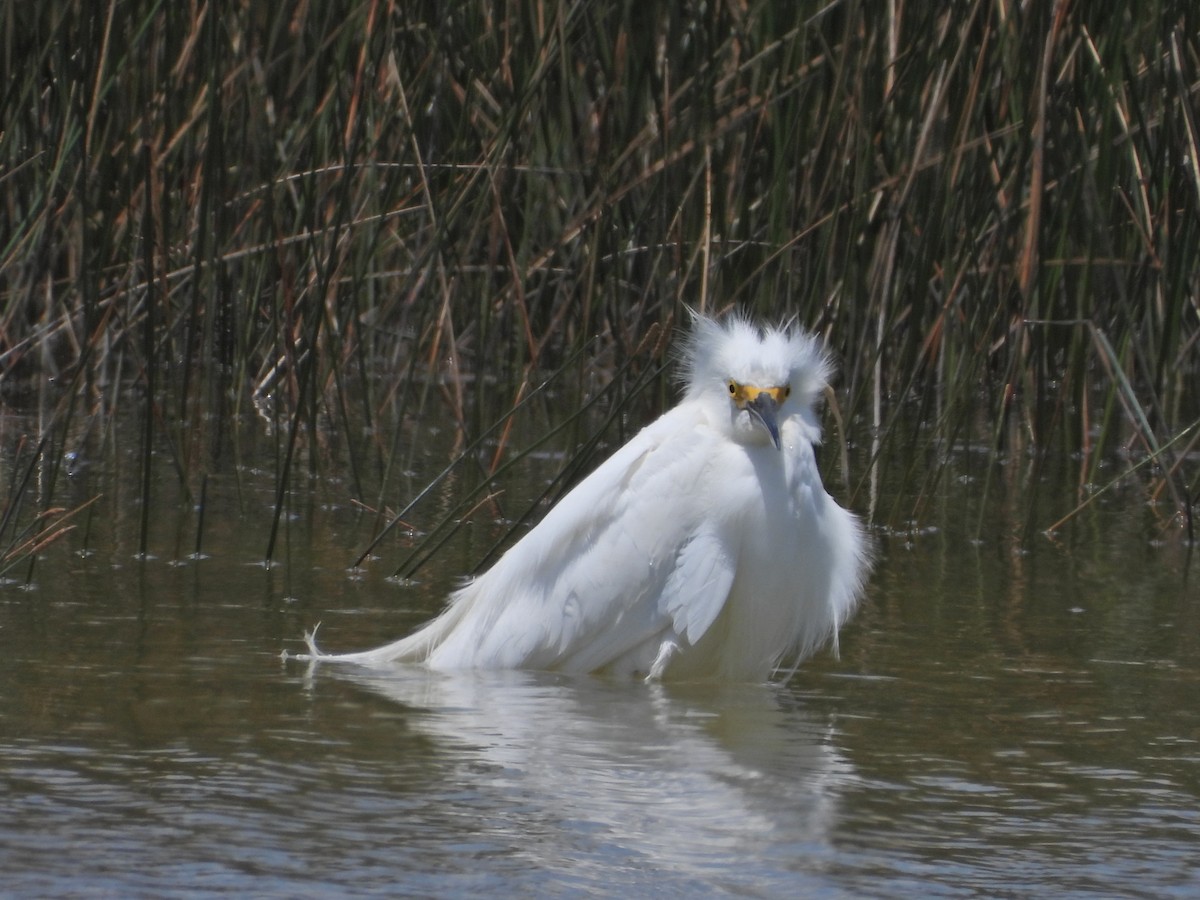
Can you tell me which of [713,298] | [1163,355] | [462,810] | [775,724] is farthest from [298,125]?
[462,810]

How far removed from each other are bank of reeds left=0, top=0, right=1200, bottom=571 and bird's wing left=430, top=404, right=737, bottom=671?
440mm

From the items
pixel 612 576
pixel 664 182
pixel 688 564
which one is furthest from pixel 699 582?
pixel 664 182

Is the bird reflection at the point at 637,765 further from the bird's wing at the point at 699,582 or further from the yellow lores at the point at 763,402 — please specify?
the yellow lores at the point at 763,402

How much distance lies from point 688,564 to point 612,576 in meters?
0.17

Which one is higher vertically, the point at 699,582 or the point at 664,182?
the point at 664,182

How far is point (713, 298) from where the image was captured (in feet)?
18.5

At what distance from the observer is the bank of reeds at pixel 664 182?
4.88 m

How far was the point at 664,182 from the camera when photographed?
5.39 m

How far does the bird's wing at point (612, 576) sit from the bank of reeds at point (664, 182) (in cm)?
44

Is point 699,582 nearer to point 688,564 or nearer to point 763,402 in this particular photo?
point 688,564

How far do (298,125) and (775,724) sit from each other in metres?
3.39

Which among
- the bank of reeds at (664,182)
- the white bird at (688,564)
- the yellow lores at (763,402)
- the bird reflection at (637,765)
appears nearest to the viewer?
the bird reflection at (637,765)

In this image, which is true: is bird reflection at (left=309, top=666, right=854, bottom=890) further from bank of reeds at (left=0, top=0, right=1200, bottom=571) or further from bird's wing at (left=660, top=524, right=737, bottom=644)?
bank of reeds at (left=0, top=0, right=1200, bottom=571)

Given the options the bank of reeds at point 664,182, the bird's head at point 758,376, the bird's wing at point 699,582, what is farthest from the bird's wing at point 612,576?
the bank of reeds at point 664,182
